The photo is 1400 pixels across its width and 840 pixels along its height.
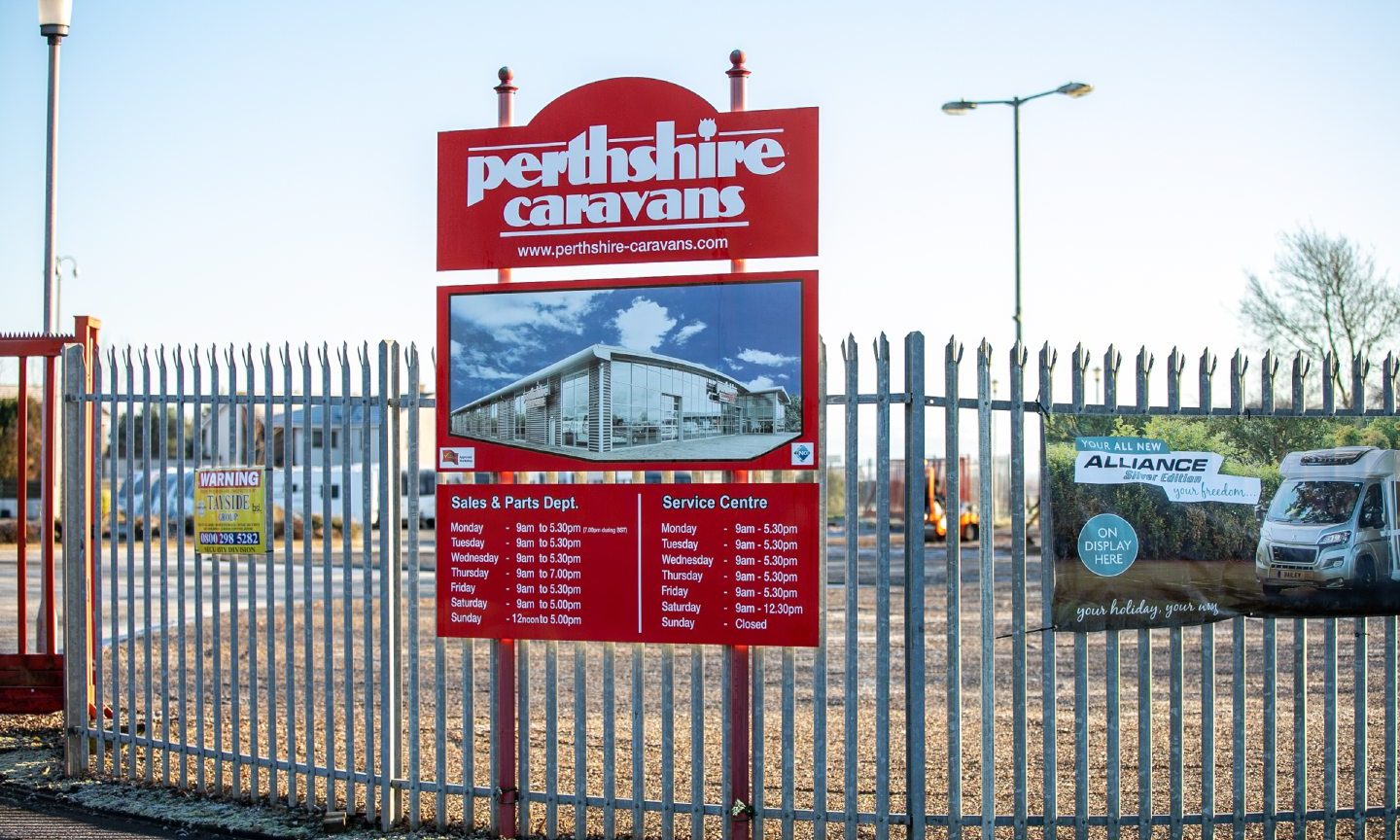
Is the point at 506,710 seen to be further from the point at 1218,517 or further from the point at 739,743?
the point at 1218,517

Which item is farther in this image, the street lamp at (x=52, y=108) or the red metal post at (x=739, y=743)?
→ the street lamp at (x=52, y=108)

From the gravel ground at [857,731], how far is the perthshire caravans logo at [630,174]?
2.17m

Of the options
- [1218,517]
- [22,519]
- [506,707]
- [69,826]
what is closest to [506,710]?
[506,707]

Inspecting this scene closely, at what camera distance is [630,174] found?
6508 mm

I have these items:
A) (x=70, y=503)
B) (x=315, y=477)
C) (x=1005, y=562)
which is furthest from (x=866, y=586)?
(x=70, y=503)

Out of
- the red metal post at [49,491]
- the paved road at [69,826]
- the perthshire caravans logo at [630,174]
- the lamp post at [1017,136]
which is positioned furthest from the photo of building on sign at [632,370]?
the lamp post at [1017,136]

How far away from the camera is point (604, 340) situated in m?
6.43

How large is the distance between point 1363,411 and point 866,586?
18.0 meters

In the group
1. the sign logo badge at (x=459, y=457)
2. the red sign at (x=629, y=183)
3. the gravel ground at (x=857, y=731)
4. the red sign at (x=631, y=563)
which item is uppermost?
the red sign at (x=629, y=183)

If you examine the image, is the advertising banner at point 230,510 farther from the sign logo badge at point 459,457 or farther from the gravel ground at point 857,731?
the sign logo badge at point 459,457

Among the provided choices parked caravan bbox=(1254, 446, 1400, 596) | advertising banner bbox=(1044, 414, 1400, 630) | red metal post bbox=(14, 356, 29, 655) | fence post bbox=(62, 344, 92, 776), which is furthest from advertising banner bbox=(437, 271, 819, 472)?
red metal post bbox=(14, 356, 29, 655)

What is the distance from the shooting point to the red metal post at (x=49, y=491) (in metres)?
8.30

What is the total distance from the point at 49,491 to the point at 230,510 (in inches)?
71.0

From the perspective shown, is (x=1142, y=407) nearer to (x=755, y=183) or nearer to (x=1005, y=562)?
(x=755, y=183)
